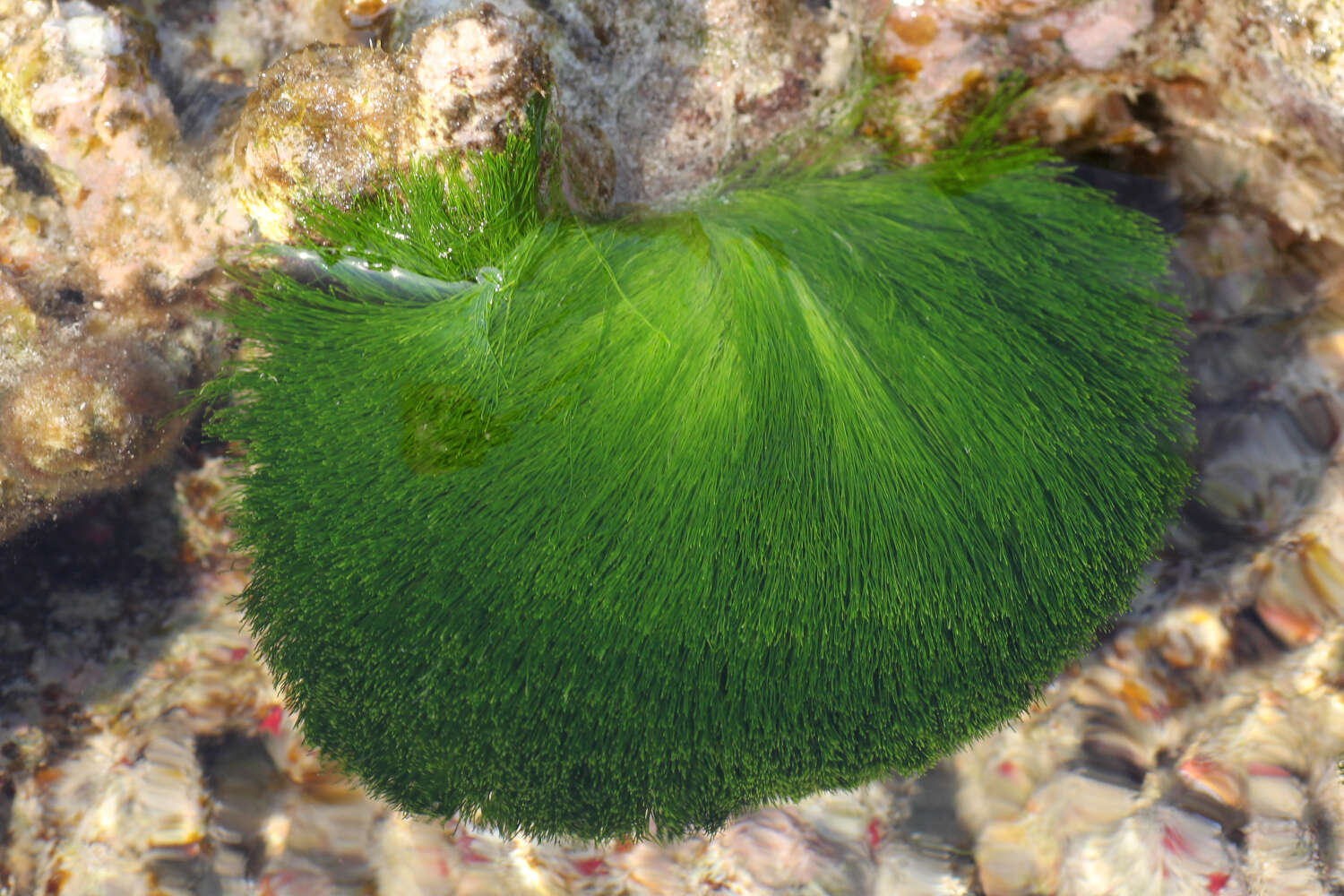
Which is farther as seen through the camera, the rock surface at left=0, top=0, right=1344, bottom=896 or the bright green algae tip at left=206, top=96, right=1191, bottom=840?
the rock surface at left=0, top=0, right=1344, bottom=896

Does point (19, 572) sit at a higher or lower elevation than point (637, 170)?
lower

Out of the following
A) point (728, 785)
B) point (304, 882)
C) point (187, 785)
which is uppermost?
point (728, 785)

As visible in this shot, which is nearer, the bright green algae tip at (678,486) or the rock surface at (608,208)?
the bright green algae tip at (678,486)

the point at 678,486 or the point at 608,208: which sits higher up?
the point at 608,208

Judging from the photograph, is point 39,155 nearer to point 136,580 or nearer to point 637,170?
point 136,580

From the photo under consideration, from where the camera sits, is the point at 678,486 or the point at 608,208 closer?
the point at 678,486

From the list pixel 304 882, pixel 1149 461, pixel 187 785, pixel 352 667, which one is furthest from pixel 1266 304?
pixel 187 785

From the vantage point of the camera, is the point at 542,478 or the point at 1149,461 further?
the point at 1149,461

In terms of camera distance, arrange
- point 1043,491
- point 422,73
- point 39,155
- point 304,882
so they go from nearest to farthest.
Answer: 1. point 422,73
2. point 1043,491
3. point 39,155
4. point 304,882
